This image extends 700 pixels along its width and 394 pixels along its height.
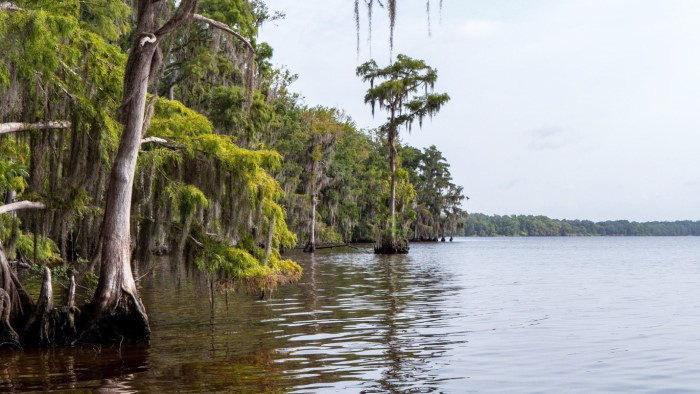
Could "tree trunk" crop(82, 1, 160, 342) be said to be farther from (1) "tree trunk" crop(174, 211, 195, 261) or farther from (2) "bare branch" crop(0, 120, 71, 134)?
(1) "tree trunk" crop(174, 211, 195, 261)

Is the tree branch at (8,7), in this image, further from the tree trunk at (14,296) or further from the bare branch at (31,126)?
the tree trunk at (14,296)

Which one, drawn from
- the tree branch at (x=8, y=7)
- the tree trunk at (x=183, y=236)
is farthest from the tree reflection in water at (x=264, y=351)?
the tree branch at (x=8, y=7)

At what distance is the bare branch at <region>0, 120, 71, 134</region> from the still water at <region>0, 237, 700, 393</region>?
10.9 ft

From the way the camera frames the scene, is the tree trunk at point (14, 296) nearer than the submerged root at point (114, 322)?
Yes

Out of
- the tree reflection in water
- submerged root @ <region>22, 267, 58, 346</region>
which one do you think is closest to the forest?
submerged root @ <region>22, 267, 58, 346</region>

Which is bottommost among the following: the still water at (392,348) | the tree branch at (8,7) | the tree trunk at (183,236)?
the still water at (392,348)

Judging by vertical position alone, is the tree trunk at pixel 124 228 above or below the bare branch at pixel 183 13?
below

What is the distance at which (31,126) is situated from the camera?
1091cm

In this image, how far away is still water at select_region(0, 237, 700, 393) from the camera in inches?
333

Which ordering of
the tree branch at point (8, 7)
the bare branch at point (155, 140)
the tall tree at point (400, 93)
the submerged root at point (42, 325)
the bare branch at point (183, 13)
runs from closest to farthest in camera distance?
the tree branch at point (8, 7) → the bare branch at point (183, 13) → the submerged root at point (42, 325) → the bare branch at point (155, 140) → the tall tree at point (400, 93)

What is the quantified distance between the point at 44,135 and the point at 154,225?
252cm

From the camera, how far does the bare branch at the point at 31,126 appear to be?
10.6m

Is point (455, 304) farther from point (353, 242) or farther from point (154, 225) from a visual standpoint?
point (353, 242)

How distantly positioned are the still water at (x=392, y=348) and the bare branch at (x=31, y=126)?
334 cm
